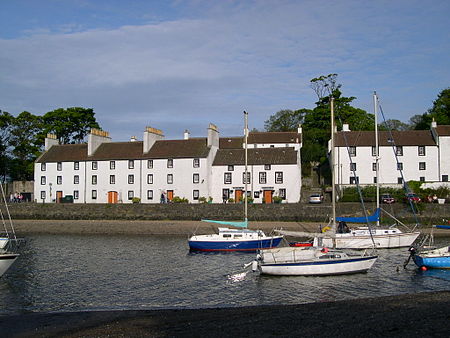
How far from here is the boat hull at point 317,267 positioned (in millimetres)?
25703

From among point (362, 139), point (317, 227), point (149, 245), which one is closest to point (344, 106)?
point (362, 139)

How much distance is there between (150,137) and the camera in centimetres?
6781

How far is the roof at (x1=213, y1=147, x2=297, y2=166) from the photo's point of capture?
2463 inches

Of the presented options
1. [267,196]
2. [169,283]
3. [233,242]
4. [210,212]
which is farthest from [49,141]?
[169,283]

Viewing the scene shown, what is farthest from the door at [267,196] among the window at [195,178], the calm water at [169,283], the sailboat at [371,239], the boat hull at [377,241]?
the calm water at [169,283]

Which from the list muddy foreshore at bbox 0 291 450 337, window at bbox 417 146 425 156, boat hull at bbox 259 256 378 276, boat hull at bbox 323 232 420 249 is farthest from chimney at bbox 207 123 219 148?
muddy foreshore at bbox 0 291 450 337

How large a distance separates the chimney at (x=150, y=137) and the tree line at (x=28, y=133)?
21.0 meters

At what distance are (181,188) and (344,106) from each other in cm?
3539

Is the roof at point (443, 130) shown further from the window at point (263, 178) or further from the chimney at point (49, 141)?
the chimney at point (49, 141)

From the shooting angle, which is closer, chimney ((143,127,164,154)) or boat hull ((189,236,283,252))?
boat hull ((189,236,283,252))

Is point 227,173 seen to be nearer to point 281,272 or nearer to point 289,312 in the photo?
point 281,272

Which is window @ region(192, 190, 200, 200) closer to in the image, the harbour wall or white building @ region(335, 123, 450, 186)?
the harbour wall

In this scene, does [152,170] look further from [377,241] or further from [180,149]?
[377,241]

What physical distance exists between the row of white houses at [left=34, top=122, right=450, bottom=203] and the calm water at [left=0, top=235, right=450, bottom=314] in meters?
27.4
